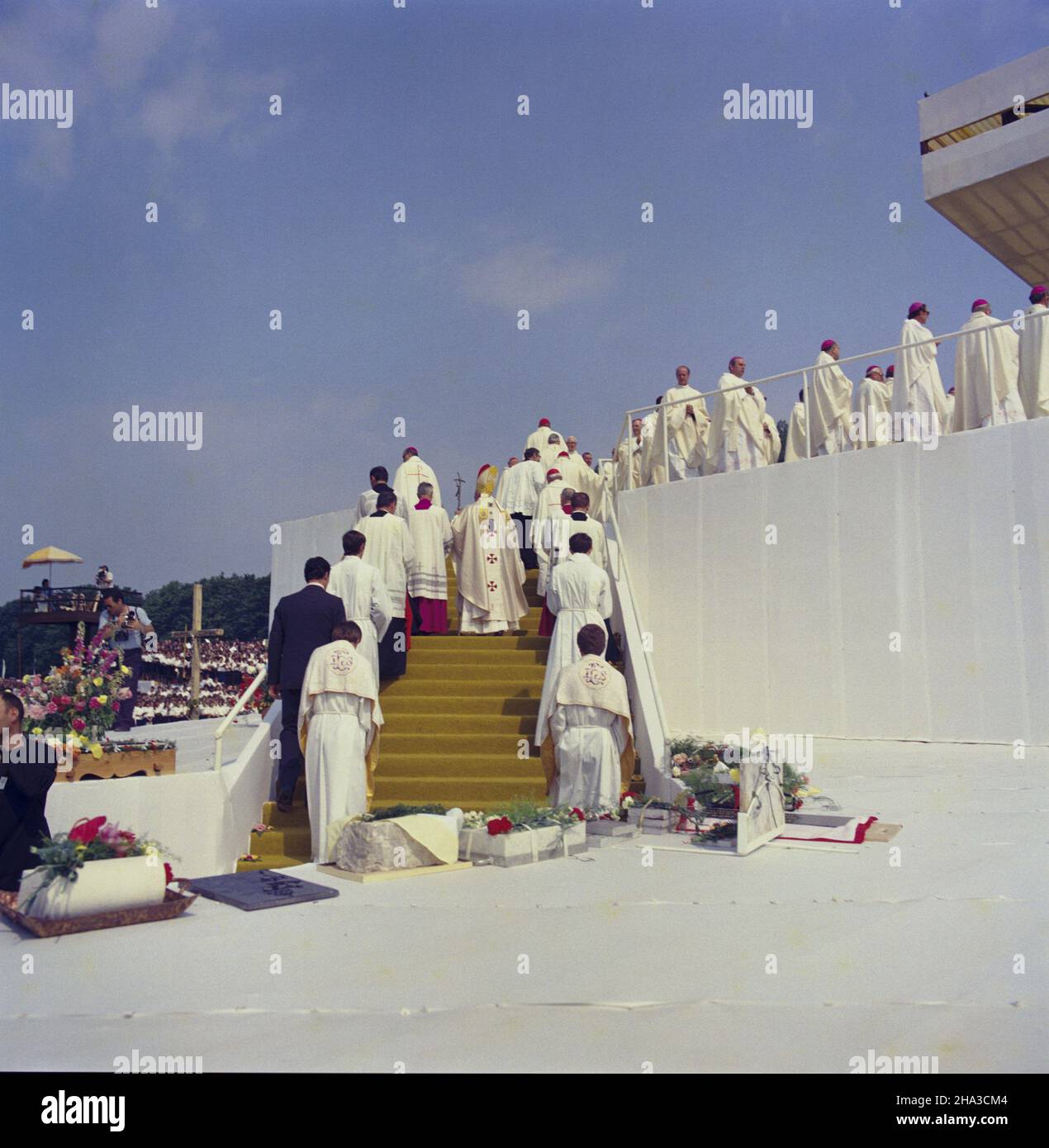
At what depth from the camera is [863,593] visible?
12070mm

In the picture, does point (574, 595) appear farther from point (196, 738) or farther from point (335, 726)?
point (196, 738)

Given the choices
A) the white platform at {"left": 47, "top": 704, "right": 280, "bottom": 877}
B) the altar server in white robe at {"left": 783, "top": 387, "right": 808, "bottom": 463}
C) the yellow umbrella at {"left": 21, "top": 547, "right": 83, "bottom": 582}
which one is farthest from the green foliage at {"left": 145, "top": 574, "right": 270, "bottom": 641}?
the white platform at {"left": 47, "top": 704, "right": 280, "bottom": 877}

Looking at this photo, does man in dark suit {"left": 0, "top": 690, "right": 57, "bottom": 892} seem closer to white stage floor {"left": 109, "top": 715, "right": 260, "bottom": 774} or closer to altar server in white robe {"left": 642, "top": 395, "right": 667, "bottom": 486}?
white stage floor {"left": 109, "top": 715, "right": 260, "bottom": 774}

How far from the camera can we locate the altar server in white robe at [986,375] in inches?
463

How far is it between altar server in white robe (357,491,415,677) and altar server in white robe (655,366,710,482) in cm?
497

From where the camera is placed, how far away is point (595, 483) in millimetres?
17109

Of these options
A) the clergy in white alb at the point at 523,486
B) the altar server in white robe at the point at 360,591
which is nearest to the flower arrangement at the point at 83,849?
the altar server in white robe at the point at 360,591

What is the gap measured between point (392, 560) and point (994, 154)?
1559 cm

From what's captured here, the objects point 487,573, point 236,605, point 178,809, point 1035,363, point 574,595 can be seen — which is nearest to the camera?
point 178,809

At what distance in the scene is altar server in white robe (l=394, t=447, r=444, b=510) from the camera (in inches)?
573

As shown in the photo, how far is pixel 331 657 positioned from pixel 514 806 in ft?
5.60

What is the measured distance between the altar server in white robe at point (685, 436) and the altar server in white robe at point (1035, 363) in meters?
4.04

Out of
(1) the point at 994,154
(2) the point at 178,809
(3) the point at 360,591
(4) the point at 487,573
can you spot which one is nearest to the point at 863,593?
(4) the point at 487,573
